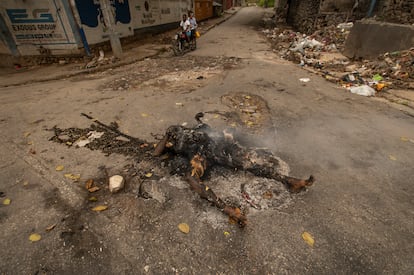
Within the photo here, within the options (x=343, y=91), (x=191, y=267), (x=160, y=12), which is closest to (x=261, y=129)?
(x=191, y=267)

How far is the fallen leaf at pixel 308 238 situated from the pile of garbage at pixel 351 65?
4.39 m

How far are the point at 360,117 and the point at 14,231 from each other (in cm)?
521

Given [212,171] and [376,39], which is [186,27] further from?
[212,171]

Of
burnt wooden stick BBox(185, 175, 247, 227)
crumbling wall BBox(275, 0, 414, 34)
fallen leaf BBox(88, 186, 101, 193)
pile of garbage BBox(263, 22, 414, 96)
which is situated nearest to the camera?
burnt wooden stick BBox(185, 175, 247, 227)

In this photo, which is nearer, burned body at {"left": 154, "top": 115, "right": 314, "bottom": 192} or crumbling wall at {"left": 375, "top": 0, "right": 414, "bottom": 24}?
burned body at {"left": 154, "top": 115, "right": 314, "bottom": 192}

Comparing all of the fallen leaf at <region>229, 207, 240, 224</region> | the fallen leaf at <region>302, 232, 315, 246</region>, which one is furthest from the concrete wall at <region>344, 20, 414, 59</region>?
the fallen leaf at <region>229, 207, 240, 224</region>

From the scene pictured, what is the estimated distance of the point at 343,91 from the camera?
16.3 feet

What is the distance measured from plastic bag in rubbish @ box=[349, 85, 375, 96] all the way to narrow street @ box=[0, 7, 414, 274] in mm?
378

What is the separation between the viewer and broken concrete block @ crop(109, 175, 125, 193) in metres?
2.25

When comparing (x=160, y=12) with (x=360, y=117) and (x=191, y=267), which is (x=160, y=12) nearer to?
(x=360, y=117)

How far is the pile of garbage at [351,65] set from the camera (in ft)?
16.7

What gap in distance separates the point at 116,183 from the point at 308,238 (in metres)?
2.02

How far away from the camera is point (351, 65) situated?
6.59 meters

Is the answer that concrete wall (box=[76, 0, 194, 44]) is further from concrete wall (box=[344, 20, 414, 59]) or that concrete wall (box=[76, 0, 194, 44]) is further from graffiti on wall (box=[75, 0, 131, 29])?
concrete wall (box=[344, 20, 414, 59])
